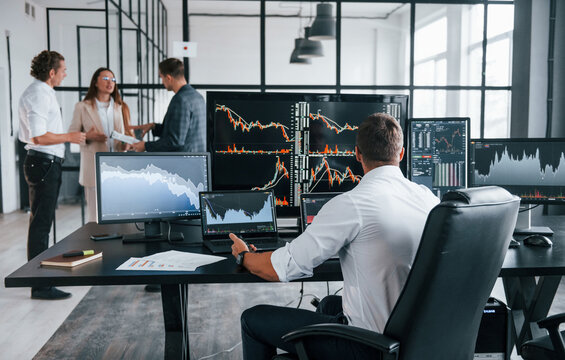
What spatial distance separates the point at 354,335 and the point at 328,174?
1104mm

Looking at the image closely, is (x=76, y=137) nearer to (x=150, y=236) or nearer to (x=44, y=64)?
(x=44, y=64)

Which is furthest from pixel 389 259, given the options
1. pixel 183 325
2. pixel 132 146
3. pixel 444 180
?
pixel 132 146

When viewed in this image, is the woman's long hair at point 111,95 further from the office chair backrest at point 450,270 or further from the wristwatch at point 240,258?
the office chair backrest at point 450,270

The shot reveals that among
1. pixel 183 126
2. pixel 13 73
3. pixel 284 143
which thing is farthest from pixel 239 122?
pixel 13 73

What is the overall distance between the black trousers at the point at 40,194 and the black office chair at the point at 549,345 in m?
2.91

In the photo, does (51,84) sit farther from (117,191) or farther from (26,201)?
(26,201)

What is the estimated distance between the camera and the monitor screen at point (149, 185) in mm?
2012

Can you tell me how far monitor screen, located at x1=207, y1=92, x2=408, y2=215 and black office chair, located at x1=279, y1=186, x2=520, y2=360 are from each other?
1029 mm

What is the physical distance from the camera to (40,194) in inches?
130

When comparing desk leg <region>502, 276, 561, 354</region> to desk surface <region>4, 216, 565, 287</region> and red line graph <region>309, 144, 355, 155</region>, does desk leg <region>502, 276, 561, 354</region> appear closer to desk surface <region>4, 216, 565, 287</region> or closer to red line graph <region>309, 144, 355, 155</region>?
desk surface <region>4, 216, 565, 287</region>

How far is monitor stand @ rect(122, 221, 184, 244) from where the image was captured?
2004mm

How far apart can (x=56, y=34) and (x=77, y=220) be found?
241 cm

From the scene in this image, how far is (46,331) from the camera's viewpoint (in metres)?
2.83

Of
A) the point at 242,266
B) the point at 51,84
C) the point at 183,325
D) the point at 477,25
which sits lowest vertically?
the point at 183,325
